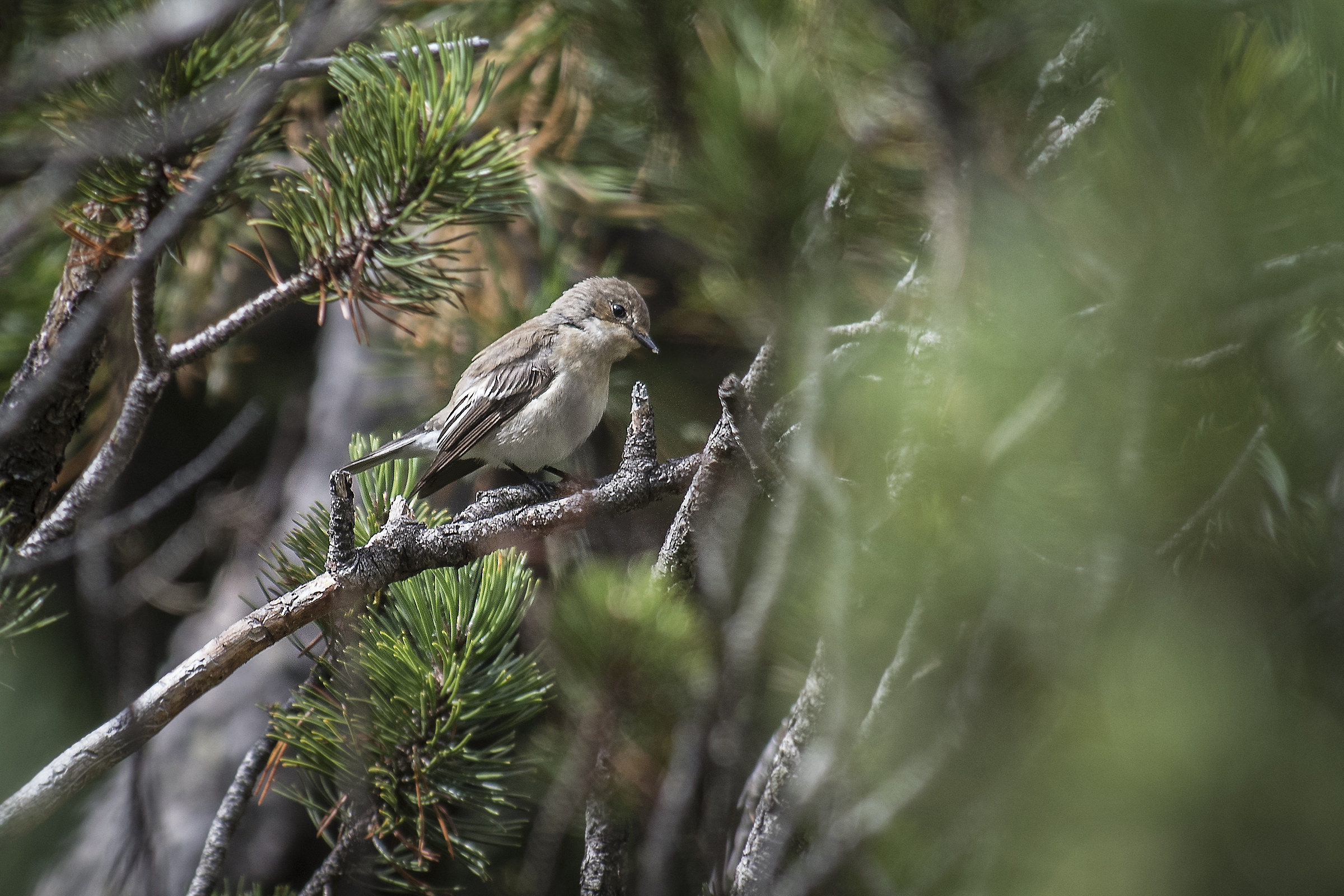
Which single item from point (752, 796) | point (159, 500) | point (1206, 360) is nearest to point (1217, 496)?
point (1206, 360)

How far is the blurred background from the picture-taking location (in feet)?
2.18

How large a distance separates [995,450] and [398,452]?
1691 millimetres

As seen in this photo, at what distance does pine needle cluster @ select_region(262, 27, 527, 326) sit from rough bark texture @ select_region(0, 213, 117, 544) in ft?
1.40

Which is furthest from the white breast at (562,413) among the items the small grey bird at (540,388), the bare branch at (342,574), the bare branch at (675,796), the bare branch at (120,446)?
the bare branch at (675,796)

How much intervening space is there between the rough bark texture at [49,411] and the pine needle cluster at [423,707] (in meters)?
0.70

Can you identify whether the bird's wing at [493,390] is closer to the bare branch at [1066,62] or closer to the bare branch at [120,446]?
the bare branch at [120,446]

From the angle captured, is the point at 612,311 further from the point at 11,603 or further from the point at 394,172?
the point at 11,603

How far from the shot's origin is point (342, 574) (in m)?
1.44

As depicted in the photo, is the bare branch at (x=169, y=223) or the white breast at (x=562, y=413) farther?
the white breast at (x=562, y=413)

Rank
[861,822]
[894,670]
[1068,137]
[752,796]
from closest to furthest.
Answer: [1068,137], [861,822], [894,670], [752,796]

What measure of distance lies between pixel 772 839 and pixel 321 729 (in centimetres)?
82

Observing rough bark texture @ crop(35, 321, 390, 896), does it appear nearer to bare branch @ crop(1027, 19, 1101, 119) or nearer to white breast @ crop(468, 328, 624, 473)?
white breast @ crop(468, 328, 624, 473)

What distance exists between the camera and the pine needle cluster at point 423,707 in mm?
1440

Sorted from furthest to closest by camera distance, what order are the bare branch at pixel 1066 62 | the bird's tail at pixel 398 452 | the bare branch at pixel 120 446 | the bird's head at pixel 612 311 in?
the bird's head at pixel 612 311
the bird's tail at pixel 398 452
the bare branch at pixel 120 446
the bare branch at pixel 1066 62
